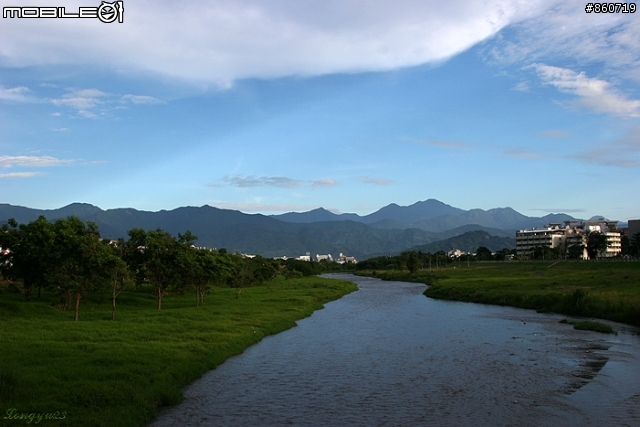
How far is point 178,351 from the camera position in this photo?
78.8 ft

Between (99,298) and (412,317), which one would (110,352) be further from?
(412,317)

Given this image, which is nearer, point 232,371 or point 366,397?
point 366,397

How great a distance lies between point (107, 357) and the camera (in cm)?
2098

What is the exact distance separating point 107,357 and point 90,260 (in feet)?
41.9

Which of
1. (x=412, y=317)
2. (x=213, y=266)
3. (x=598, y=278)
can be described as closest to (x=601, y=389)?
(x=412, y=317)

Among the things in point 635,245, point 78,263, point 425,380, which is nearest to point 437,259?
point 635,245

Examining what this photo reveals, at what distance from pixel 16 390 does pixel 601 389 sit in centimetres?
2108

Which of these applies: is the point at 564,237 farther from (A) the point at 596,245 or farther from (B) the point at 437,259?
(B) the point at 437,259

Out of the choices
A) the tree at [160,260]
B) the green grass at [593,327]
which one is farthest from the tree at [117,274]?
the green grass at [593,327]

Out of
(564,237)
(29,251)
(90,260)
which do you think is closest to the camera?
(90,260)

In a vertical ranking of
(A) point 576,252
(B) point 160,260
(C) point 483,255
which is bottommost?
(C) point 483,255

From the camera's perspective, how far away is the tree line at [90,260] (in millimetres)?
32250

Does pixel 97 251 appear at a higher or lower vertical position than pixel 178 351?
higher

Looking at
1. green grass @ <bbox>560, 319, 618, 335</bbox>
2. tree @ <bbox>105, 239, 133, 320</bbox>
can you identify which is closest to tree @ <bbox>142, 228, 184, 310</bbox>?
tree @ <bbox>105, 239, 133, 320</bbox>
